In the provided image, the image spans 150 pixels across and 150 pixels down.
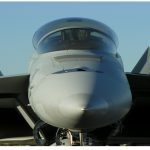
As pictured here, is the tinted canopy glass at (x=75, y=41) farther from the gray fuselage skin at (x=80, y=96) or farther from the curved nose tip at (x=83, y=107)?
the curved nose tip at (x=83, y=107)

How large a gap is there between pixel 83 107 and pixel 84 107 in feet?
0.04

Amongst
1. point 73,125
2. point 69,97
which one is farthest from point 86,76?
point 73,125

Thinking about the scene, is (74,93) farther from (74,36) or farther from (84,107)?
(74,36)

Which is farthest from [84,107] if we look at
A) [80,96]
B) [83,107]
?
[80,96]

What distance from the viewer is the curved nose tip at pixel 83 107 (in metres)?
2.94

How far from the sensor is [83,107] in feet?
9.61

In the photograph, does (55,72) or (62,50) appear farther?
(62,50)

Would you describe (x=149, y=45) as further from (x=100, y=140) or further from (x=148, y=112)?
(x=100, y=140)

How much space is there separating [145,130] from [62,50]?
2892 mm

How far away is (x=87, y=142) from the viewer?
15.4 feet

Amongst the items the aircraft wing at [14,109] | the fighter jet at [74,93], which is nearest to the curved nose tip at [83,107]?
the fighter jet at [74,93]

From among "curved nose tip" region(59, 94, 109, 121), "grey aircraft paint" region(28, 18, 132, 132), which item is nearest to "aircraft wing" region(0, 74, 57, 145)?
"grey aircraft paint" region(28, 18, 132, 132)

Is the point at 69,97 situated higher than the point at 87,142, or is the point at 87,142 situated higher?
the point at 69,97

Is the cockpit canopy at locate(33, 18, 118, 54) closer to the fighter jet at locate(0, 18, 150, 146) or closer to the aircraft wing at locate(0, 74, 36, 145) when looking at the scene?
the fighter jet at locate(0, 18, 150, 146)
